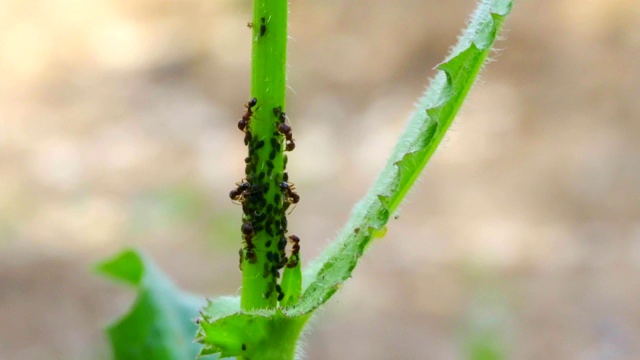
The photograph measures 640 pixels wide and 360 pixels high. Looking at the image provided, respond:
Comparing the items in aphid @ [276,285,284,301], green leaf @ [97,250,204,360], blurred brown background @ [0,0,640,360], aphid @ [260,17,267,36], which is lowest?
aphid @ [276,285,284,301]

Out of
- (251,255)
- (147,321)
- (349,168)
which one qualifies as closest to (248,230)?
(251,255)

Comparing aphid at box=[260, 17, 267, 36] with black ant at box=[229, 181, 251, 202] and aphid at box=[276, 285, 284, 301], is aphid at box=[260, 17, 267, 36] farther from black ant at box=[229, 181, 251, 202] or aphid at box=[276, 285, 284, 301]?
aphid at box=[276, 285, 284, 301]

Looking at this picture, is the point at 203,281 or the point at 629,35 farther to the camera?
the point at 629,35

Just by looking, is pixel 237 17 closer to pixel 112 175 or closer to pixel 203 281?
pixel 112 175

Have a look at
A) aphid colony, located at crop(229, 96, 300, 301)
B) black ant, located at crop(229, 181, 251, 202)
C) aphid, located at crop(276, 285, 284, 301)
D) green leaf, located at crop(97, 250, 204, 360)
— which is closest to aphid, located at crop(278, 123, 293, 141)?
aphid colony, located at crop(229, 96, 300, 301)

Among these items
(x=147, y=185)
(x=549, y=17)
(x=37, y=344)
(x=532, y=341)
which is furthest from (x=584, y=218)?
(x=37, y=344)

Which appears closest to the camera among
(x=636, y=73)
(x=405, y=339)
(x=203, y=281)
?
(x=405, y=339)
